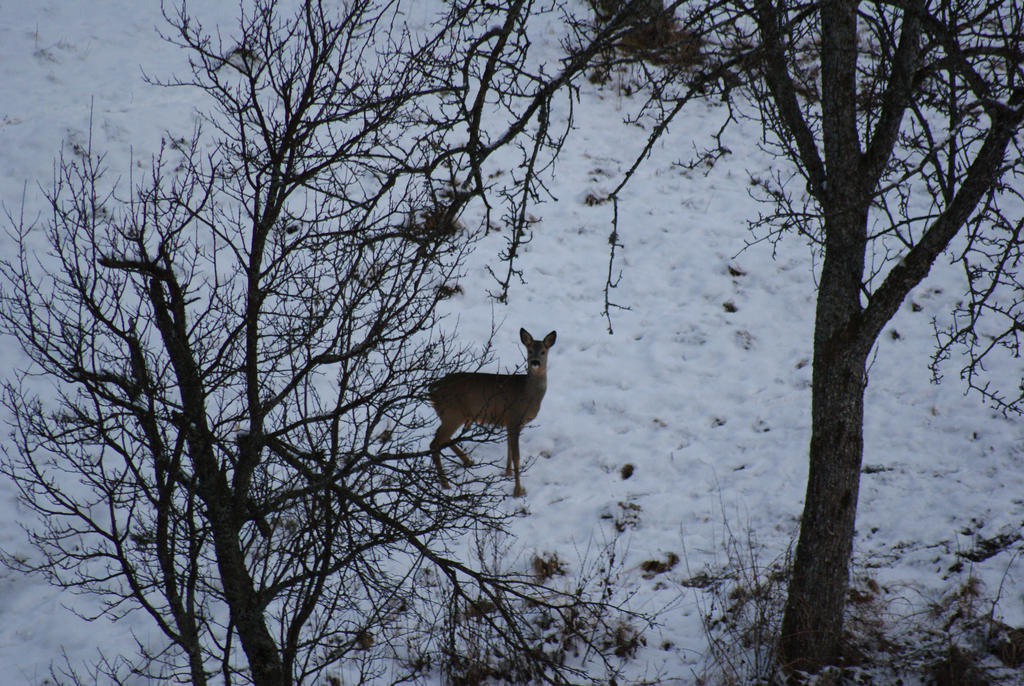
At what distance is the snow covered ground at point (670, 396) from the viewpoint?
646 cm

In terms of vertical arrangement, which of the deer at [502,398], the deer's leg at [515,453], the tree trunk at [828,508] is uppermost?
the deer at [502,398]

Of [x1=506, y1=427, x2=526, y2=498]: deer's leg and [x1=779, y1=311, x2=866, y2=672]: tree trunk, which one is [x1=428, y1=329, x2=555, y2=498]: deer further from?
[x1=779, y1=311, x2=866, y2=672]: tree trunk

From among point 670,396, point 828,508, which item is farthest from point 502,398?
point 828,508

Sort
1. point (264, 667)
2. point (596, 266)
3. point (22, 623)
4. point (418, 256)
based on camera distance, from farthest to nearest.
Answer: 1. point (596, 266)
2. point (22, 623)
3. point (264, 667)
4. point (418, 256)

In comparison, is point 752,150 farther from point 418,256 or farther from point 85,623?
point 85,623

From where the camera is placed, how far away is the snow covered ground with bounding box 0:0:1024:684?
6.46 m

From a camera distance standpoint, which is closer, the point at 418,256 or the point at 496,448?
the point at 418,256

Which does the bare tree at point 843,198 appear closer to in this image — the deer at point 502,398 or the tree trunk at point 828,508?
the tree trunk at point 828,508

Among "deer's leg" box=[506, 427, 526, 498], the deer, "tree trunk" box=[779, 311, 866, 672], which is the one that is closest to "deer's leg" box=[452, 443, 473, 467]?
the deer

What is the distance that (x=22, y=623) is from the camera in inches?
265

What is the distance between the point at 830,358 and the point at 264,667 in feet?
14.2

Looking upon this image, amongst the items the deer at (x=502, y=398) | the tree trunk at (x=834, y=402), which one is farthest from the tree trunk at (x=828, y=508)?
the deer at (x=502, y=398)

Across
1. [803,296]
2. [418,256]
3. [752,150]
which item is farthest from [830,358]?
[752,150]

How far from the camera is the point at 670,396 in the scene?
8.76 m
